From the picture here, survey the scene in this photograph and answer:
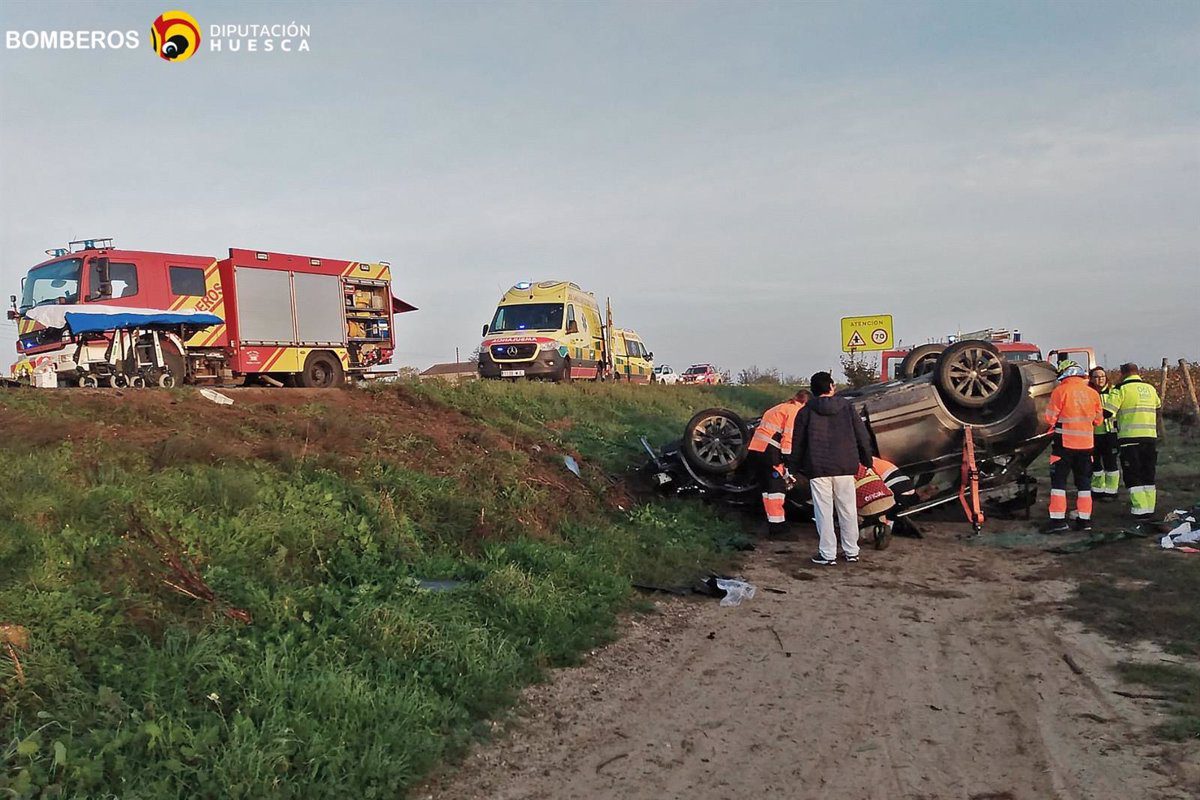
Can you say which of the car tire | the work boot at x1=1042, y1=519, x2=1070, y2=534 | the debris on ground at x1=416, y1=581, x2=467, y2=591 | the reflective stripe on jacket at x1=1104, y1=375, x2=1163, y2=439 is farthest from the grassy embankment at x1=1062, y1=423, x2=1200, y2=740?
the car tire

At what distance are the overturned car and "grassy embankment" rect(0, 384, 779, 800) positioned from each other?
0.63 metres

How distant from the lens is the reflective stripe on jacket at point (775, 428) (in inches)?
330

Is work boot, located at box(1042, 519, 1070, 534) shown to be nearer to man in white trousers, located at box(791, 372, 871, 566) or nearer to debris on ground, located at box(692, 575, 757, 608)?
man in white trousers, located at box(791, 372, 871, 566)

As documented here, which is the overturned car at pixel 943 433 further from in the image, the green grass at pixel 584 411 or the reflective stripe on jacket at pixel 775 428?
the green grass at pixel 584 411

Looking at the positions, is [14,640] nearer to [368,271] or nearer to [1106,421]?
[1106,421]

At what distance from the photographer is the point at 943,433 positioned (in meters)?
8.60

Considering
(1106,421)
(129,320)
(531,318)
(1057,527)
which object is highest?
(531,318)

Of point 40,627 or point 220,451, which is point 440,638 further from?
point 220,451

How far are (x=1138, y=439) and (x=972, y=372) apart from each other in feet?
7.13

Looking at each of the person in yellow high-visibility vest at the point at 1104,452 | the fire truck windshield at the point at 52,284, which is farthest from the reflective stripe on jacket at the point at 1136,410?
the fire truck windshield at the point at 52,284

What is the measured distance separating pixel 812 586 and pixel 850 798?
11.7 ft

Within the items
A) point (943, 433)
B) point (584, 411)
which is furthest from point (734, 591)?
point (584, 411)

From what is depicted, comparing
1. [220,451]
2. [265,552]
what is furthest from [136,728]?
[220,451]

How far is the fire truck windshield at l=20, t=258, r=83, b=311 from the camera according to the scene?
13305mm
